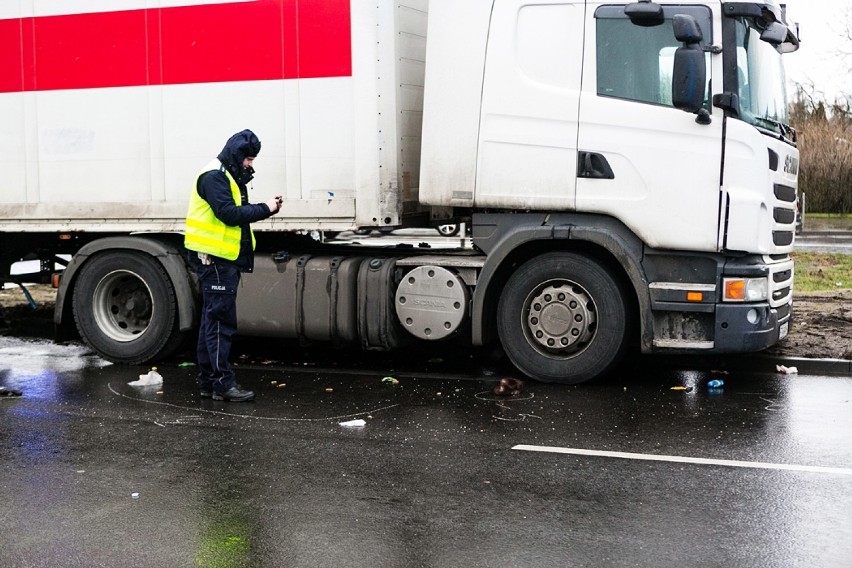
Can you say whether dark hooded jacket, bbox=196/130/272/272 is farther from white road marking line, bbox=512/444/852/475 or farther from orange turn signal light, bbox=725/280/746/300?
orange turn signal light, bbox=725/280/746/300

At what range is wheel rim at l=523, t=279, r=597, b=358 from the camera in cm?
822

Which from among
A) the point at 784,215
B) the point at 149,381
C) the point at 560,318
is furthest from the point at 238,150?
the point at 784,215

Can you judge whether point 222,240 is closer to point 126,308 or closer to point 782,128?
point 126,308

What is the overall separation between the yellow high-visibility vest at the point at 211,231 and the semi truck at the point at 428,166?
1.13 m

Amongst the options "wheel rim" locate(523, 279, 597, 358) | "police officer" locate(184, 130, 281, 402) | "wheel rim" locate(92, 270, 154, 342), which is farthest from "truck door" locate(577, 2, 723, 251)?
"wheel rim" locate(92, 270, 154, 342)

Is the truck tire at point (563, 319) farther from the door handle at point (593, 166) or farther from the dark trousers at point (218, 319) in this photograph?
the dark trousers at point (218, 319)

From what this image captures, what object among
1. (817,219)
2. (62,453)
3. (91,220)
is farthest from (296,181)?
(817,219)

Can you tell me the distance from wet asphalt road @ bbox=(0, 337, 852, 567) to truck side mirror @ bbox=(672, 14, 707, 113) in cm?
208

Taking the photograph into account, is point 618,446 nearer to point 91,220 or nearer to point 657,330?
point 657,330

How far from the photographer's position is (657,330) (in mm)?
8039

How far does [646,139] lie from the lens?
787cm

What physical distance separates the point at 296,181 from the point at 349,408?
7.10 feet

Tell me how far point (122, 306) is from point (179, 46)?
7.50 feet

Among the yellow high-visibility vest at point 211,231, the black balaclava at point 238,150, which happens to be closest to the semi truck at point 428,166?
the black balaclava at point 238,150
